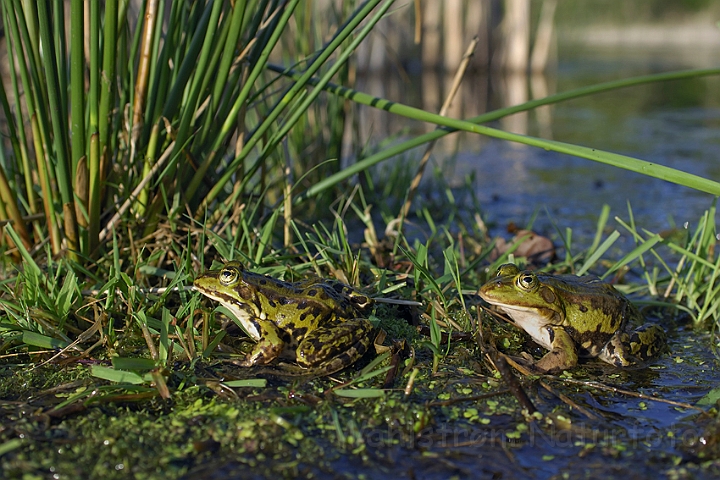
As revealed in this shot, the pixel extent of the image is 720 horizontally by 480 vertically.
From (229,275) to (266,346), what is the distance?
1.03 ft

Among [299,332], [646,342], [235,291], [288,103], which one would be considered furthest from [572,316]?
[288,103]

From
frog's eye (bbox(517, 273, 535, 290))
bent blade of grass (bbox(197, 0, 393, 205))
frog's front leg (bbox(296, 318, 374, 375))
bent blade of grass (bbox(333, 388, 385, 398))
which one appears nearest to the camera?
bent blade of grass (bbox(333, 388, 385, 398))

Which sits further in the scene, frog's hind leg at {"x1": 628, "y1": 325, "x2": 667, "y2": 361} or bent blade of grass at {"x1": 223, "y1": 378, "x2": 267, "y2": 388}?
frog's hind leg at {"x1": 628, "y1": 325, "x2": 667, "y2": 361}

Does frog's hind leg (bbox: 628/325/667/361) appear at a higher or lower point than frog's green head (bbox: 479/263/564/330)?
lower

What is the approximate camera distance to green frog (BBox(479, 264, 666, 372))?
2.95m

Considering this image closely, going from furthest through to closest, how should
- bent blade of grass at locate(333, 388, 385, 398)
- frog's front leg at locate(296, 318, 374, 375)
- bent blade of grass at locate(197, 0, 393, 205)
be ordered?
1. bent blade of grass at locate(197, 0, 393, 205)
2. frog's front leg at locate(296, 318, 374, 375)
3. bent blade of grass at locate(333, 388, 385, 398)

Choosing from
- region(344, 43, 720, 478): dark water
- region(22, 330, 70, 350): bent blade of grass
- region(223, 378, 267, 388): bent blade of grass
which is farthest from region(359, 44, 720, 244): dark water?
region(22, 330, 70, 350): bent blade of grass

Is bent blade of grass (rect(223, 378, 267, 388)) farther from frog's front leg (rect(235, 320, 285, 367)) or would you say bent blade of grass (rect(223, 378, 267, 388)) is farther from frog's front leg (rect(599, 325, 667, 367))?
frog's front leg (rect(599, 325, 667, 367))

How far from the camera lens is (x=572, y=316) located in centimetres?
297

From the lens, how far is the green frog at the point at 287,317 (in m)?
2.75

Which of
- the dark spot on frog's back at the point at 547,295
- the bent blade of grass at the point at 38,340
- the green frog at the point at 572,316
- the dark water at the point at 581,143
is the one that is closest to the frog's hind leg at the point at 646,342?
the green frog at the point at 572,316

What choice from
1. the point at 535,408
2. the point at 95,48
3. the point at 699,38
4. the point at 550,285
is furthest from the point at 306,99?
the point at 699,38

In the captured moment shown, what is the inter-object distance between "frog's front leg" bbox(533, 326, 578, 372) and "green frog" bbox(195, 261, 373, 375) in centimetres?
72

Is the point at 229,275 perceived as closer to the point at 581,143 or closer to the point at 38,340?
the point at 38,340
